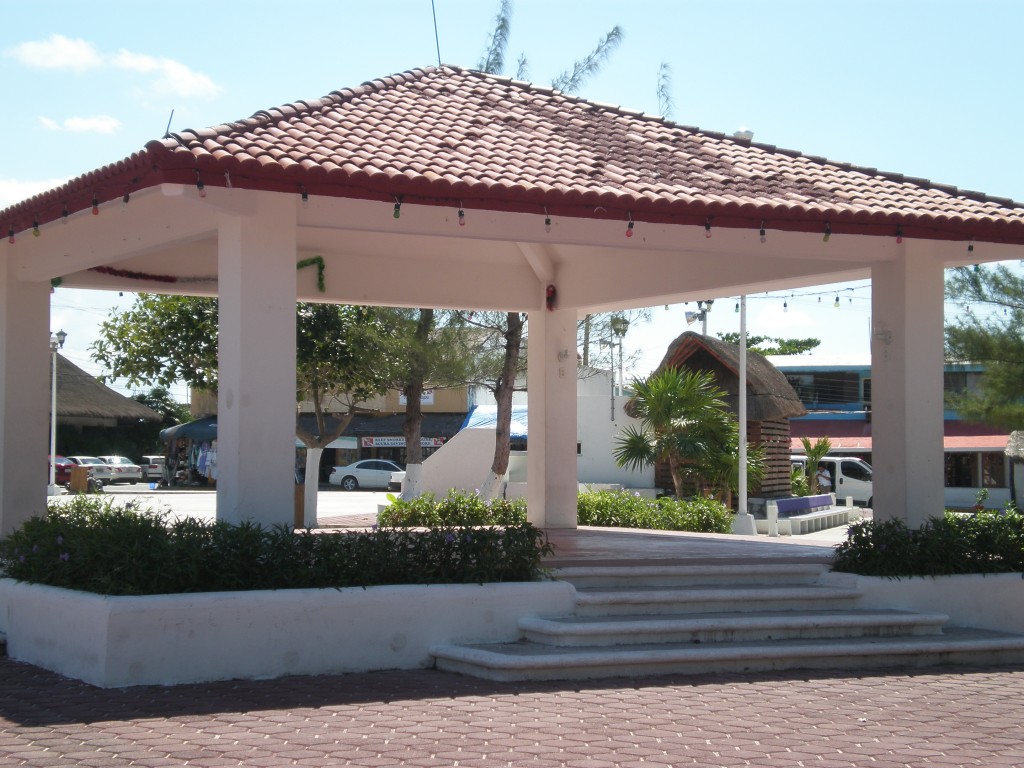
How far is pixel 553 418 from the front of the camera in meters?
14.5

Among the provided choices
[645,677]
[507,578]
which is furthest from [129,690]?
[645,677]

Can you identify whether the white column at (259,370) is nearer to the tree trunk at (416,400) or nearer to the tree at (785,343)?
the tree trunk at (416,400)

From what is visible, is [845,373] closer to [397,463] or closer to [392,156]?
[397,463]

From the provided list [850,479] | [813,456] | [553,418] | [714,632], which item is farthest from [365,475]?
[714,632]

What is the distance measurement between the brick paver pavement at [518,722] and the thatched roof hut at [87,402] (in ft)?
124

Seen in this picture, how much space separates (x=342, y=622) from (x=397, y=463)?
1664 inches

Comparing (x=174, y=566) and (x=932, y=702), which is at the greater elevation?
(x=174, y=566)

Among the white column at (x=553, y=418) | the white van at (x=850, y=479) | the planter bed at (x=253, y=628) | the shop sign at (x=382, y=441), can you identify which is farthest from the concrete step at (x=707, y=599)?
the shop sign at (x=382, y=441)

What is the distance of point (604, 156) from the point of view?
1076 cm

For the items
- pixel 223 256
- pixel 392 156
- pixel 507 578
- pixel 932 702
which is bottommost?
pixel 932 702

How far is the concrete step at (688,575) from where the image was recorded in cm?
934

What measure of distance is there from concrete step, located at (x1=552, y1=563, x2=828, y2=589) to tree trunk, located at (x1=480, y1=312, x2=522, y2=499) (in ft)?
29.0

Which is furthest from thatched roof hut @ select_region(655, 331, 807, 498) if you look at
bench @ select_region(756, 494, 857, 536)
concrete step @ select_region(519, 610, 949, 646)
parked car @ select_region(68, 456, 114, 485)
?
parked car @ select_region(68, 456, 114, 485)

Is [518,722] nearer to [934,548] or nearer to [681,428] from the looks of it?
[934,548]
